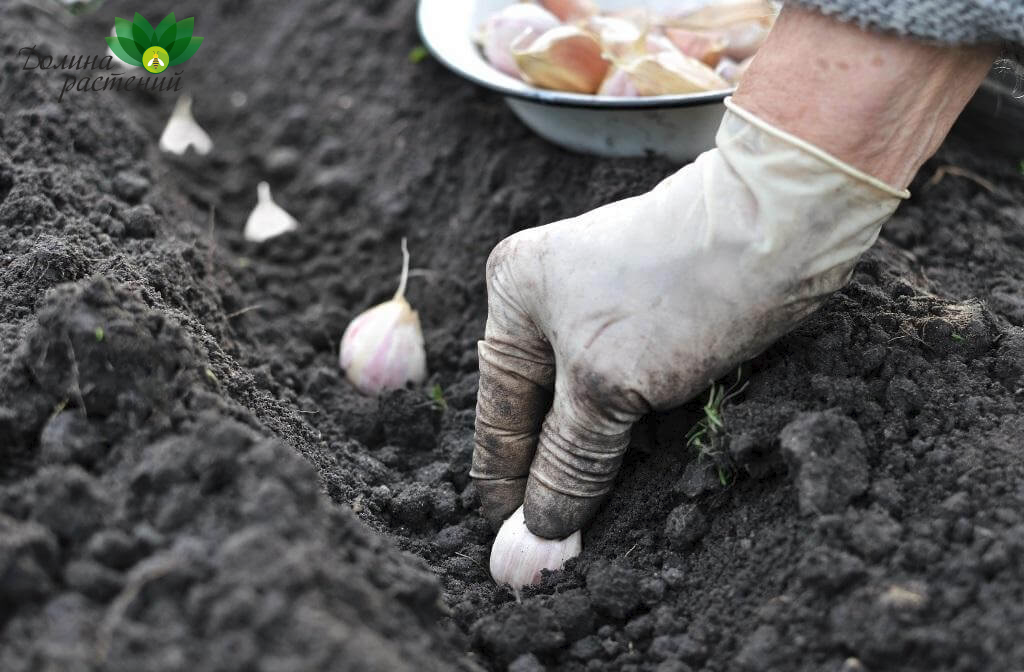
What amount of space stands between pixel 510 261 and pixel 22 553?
34.0 inches

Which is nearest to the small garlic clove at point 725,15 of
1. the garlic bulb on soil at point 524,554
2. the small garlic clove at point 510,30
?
the small garlic clove at point 510,30

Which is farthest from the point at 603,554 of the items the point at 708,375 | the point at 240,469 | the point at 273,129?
the point at 273,129

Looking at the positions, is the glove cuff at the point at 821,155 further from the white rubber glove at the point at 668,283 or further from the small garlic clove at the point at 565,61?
the small garlic clove at the point at 565,61

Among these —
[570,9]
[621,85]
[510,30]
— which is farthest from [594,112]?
[570,9]

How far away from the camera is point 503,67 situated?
2436 mm

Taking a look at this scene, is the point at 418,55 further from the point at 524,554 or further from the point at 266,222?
the point at 524,554

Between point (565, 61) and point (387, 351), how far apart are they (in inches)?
31.3

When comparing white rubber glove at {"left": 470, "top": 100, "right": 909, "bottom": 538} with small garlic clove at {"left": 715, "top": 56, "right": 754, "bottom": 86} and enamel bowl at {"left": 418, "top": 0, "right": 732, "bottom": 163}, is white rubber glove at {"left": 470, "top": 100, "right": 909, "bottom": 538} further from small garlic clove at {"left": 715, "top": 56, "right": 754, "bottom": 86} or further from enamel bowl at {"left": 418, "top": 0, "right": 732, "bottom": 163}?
small garlic clove at {"left": 715, "top": 56, "right": 754, "bottom": 86}

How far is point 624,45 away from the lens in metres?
2.32

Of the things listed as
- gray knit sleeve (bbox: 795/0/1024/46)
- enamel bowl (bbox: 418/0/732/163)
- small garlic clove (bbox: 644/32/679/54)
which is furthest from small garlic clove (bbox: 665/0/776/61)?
gray knit sleeve (bbox: 795/0/1024/46)

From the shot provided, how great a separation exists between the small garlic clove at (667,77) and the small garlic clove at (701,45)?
20 centimetres

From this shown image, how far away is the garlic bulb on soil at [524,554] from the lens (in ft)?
5.40

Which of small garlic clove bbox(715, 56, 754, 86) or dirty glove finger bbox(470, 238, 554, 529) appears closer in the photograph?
dirty glove finger bbox(470, 238, 554, 529)

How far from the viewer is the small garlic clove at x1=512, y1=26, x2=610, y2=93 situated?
7.31ft
